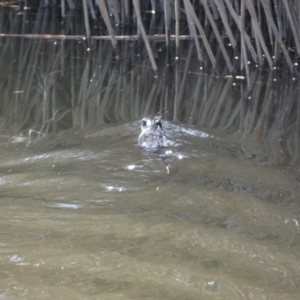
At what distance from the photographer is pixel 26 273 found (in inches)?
105

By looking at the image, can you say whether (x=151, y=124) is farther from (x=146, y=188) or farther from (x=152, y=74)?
(x=152, y=74)

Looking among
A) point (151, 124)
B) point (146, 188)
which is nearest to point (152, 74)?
point (151, 124)

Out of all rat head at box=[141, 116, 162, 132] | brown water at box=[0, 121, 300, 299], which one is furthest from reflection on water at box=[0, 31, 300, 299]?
rat head at box=[141, 116, 162, 132]

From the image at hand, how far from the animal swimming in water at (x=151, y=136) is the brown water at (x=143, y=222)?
77mm

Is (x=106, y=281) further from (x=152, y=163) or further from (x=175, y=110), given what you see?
(x=175, y=110)

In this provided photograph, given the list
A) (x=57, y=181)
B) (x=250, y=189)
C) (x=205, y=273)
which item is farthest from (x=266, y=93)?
(x=205, y=273)

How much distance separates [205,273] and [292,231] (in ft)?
2.22

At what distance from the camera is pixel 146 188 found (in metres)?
3.69

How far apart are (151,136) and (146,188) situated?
2.24ft

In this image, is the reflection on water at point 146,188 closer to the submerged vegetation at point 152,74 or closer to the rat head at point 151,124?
the submerged vegetation at point 152,74

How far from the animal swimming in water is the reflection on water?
0.25 feet

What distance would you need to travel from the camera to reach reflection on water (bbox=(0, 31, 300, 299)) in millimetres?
2707

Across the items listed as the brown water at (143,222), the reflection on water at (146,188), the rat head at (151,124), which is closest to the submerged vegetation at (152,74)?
the reflection on water at (146,188)

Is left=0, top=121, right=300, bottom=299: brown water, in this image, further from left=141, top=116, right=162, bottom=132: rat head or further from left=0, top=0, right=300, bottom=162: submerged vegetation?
left=0, top=0, right=300, bottom=162: submerged vegetation
